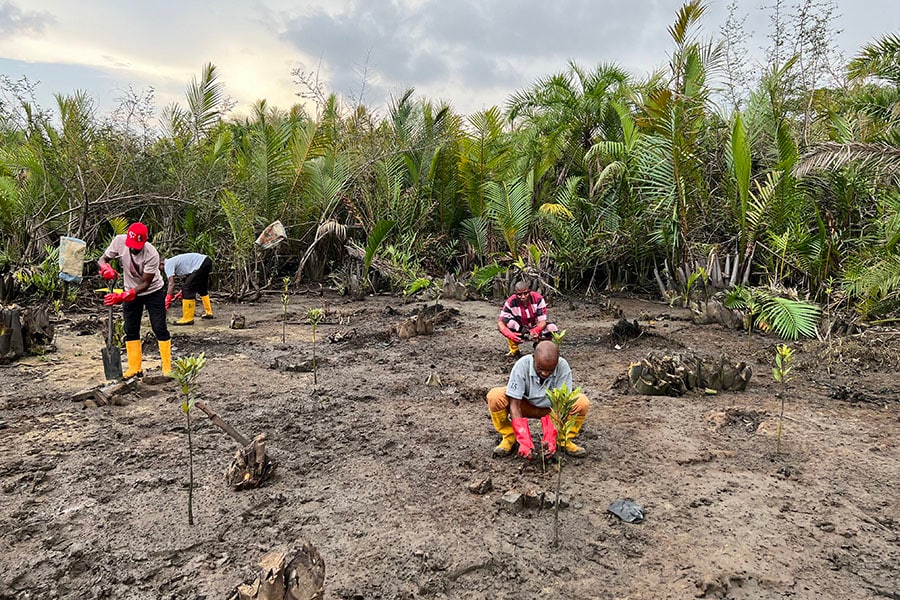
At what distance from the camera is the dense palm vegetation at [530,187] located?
7.92 m

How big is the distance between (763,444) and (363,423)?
2.83m

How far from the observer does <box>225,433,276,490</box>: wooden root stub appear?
3.29 metres

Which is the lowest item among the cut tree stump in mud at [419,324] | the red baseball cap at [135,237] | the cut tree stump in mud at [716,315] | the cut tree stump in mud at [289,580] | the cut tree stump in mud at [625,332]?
the cut tree stump in mud at [289,580]

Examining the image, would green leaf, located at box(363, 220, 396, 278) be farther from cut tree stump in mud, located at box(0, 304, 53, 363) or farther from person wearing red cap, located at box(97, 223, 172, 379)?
cut tree stump in mud, located at box(0, 304, 53, 363)

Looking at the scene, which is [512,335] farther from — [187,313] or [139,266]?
[187,313]

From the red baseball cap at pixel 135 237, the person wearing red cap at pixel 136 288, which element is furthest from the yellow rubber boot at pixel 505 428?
the red baseball cap at pixel 135 237

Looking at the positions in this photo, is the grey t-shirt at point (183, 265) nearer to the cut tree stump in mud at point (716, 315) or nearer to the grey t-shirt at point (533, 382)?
the grey t-shirt at point (533, 382)

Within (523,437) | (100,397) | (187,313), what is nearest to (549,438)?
(523,437)

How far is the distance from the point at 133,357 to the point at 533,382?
4002 mm

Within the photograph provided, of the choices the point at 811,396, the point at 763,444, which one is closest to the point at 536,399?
the point at 763,444

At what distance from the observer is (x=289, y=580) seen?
2023mm

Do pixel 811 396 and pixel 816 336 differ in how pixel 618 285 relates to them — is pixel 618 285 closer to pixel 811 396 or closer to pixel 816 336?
pixel 816 336

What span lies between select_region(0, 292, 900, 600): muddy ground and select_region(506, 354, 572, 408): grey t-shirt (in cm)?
44

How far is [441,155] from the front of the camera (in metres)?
11.8
